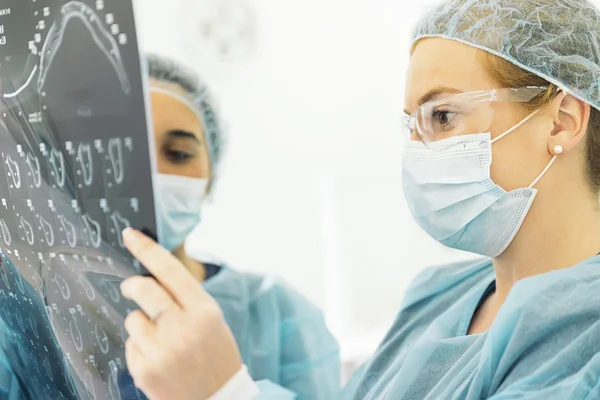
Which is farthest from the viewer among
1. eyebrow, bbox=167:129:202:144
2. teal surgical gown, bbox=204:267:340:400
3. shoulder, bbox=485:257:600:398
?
eyebrow, bbox=167:129:202:144

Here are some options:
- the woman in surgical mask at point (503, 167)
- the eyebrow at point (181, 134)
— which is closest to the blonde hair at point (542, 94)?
the woman in surgical mask at point (503, 167)

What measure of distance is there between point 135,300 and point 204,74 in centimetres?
177

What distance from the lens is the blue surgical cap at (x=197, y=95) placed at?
1787 mm

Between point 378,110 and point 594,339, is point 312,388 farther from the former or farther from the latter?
point 594,339

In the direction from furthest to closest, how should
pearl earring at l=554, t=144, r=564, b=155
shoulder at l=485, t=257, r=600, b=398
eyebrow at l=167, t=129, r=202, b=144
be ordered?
eyebrow at l=167, t=129, r=202, b=144 → pearl earring at l=554, t=144, r=564, b=155 → shoulder at l=485, t=257, r=600, b=398

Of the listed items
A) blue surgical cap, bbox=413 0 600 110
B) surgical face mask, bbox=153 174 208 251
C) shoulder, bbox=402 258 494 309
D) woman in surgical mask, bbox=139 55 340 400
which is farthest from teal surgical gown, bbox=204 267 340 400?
blue surgical cap, bbox=413 0 600 110

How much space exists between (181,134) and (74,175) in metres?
1.13

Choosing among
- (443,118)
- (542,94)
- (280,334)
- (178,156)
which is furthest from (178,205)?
(542,94)

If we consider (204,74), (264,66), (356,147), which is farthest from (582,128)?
(204,74)

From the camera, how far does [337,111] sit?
189 centimetres

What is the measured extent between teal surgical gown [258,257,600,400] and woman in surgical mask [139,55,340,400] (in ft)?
2.03

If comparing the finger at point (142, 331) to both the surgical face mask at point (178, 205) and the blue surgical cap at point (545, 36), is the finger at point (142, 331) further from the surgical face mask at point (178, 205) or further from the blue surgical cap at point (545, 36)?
the surgical face mask at point (178, 205)

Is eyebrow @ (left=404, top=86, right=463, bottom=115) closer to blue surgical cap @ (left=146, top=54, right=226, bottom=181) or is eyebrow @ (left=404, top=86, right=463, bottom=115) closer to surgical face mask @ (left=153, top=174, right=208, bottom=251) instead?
surgical face mask @ (left=153, top=174, right=208, bottom=251)

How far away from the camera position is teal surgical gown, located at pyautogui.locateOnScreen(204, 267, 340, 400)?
1.56 m
